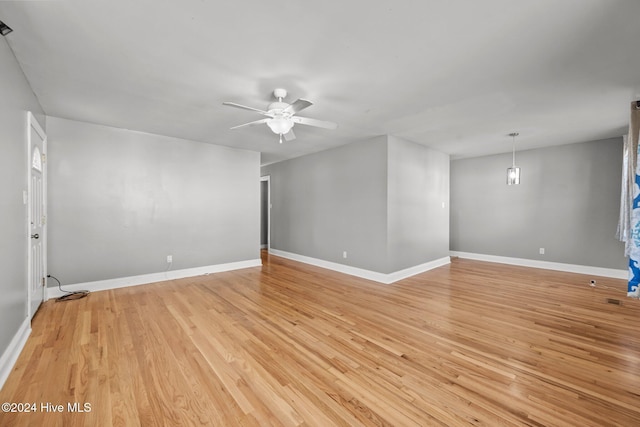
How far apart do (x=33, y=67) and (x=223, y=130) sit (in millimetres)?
2092

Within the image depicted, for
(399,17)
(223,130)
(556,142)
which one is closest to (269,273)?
(223,130)

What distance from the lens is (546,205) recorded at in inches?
214

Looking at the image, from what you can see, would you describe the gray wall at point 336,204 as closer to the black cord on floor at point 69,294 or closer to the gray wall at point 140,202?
the gray wall at point 140,202

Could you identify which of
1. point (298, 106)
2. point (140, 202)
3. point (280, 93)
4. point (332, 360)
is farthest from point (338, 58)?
point (140, 202)

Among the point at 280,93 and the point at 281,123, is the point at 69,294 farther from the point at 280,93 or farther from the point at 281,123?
the point at 280,93

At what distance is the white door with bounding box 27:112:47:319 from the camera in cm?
269

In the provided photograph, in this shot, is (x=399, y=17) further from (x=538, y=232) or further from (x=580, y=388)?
(x=538, y=232)

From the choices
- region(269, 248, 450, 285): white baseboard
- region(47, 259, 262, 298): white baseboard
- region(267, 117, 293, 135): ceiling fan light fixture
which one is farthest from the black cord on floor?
region(269, 248, 450, 285): white baseboard

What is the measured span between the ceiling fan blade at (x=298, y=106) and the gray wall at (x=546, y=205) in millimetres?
5465

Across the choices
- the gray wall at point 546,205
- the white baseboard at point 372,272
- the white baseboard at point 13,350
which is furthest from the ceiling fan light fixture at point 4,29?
the gray wall at point 546,205

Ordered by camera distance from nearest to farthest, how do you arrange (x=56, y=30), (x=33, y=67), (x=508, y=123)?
(x=56, y=30) < (x=33, y=67) < (x=508, y=123)

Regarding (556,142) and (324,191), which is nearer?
(556,142)

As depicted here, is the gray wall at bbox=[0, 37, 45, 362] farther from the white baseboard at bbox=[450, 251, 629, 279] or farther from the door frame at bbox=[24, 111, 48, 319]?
the white baseboard at bbox=[450, 251, 629, 279]

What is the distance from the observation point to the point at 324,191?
219 inches
